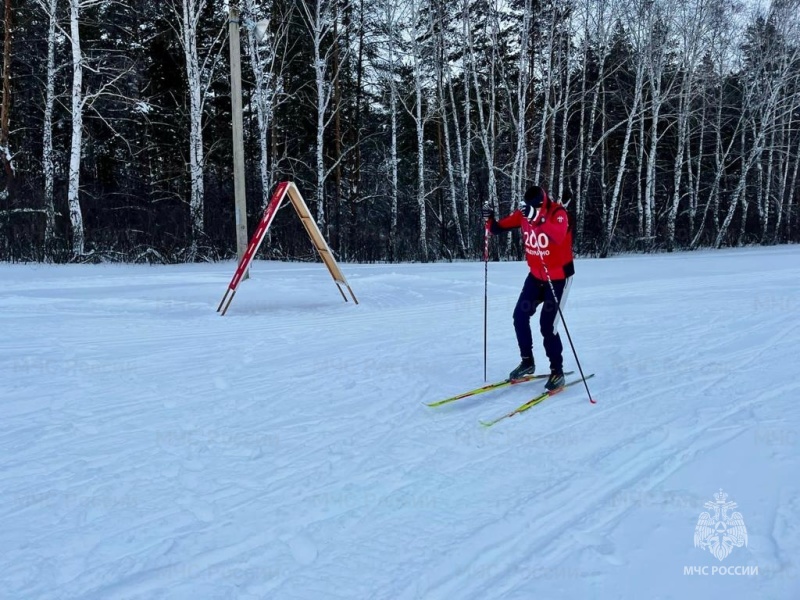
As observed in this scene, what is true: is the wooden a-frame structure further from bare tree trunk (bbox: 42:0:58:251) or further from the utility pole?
bare tree trunk (bbox: 42:0:58:251)

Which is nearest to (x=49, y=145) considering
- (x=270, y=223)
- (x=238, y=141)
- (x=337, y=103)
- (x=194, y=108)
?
(x=194, y=108)

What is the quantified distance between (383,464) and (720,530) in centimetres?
189

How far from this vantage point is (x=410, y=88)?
922 inches

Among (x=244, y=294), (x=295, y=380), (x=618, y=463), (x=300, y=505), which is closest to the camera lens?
(x=300, y=505)

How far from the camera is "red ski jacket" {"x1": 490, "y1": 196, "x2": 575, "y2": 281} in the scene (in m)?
5.07

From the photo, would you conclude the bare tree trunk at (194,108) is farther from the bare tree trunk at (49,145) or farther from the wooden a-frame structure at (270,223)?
the wooden a-frame structure at (270,223)

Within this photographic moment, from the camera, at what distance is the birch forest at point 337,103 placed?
18266 millimetres

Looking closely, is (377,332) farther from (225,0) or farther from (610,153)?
(610,153)

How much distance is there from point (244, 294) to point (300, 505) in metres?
8.17

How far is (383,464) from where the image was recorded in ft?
12.1

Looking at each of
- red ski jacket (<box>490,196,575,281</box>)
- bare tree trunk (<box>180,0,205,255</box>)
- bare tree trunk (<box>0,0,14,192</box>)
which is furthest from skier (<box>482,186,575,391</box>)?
bare tree trunk (<box>0,0,14,192</box>)

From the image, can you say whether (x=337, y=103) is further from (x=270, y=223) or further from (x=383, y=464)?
(x=383, y=464)

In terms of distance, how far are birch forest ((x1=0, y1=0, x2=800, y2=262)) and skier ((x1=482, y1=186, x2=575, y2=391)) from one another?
1370cm

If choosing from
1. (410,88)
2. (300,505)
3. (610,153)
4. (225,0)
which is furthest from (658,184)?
(300,505)
